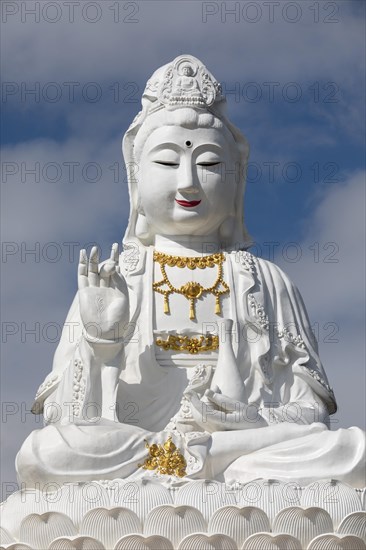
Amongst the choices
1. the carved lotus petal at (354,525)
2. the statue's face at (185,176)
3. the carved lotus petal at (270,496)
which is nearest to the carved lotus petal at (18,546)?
the carved lotus petal at (270,496)

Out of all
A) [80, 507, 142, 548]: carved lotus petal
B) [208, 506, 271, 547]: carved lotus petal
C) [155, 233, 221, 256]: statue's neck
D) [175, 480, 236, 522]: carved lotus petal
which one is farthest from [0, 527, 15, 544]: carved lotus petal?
[155, 233, 221, 256]: statue's neck

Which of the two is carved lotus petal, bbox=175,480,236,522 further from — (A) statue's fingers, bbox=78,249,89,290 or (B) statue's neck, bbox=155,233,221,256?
(B) statue's neck, bbox=155,233,221,256

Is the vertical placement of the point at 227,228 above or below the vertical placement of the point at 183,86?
below

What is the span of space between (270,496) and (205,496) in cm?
40

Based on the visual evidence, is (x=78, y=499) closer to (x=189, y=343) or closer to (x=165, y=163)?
(x=189, y=343)

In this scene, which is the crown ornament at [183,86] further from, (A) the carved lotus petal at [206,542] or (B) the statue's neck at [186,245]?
(A) the carved lotus petal at [206,542]

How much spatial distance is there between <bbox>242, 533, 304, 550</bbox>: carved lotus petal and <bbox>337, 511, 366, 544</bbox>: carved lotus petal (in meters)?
0.30

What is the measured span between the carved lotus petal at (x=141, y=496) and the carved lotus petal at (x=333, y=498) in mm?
857

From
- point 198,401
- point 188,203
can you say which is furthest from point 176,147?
point 198,401

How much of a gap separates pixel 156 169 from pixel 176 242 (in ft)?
1.90

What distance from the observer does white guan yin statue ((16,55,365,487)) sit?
10211 millimetres

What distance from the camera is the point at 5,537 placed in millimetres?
9828

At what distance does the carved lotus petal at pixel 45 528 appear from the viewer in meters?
9.55

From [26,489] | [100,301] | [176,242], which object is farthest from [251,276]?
[26,489]
